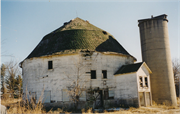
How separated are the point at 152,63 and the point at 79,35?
33.5ft

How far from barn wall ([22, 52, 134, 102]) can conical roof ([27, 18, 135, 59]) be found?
915 millimetres

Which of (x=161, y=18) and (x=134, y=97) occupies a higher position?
(x=161, y=18)

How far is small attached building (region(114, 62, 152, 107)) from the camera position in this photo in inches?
770

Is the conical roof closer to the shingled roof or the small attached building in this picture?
the shingled roof

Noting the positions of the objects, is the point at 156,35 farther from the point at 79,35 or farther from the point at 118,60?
the point at 79,35

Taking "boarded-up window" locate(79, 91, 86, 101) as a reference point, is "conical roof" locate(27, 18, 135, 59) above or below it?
above

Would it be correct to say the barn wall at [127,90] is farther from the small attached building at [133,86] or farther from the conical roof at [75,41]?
the conical roof at [75,41]

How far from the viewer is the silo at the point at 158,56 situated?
75.7 feet

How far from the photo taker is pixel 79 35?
2330cm

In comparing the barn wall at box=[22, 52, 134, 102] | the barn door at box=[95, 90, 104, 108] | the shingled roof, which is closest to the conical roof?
the barn wall at box=[22, 52, 134, 102]

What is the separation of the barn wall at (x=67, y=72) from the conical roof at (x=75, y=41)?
3.00 feet

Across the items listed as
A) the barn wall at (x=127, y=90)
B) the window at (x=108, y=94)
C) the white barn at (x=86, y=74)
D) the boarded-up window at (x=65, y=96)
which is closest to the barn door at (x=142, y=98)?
the white barn at (x=86, y=74)

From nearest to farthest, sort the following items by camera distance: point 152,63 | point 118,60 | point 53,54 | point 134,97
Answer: point 134,97 < point 53,54 < point 118,60 < point 152,63

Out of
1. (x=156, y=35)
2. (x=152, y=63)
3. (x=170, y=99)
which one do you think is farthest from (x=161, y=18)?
(x=170, y=99)
